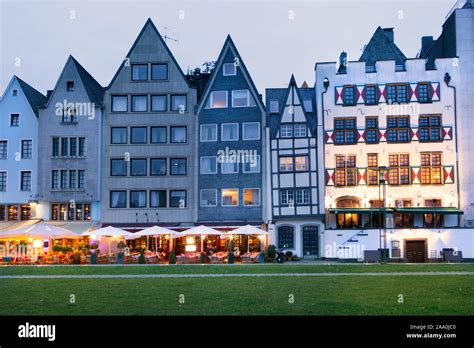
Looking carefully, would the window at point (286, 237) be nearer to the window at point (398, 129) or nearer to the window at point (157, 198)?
the window at point (157, 198)

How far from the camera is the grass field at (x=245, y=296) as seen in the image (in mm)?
16328

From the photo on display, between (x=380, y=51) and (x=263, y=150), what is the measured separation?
14.1 metres

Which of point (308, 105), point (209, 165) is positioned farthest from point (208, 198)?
point (308, 105)

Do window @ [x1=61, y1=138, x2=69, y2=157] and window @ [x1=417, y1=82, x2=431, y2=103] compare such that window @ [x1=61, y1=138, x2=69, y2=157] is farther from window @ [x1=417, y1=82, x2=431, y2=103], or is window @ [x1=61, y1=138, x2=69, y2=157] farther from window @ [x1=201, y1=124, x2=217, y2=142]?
window @ [x1=417, y1=82, x2=431, y2=103]

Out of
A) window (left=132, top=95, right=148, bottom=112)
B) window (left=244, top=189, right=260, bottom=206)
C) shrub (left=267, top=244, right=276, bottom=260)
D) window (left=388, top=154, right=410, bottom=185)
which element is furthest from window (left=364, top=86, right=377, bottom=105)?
window (left=132, top=95, right=148, bottom=112)

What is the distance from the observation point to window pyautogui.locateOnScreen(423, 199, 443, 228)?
46375mm

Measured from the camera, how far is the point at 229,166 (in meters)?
48.9

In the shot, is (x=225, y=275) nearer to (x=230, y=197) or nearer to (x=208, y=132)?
(x=230, y=197)

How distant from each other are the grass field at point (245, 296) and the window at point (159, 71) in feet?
92.3

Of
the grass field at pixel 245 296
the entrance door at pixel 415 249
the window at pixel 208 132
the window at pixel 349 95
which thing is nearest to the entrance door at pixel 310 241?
the entrance door at pixel 415 249

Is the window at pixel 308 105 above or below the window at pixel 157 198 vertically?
above

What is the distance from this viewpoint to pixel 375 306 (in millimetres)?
16562

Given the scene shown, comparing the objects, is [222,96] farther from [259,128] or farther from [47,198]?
[47,198]
